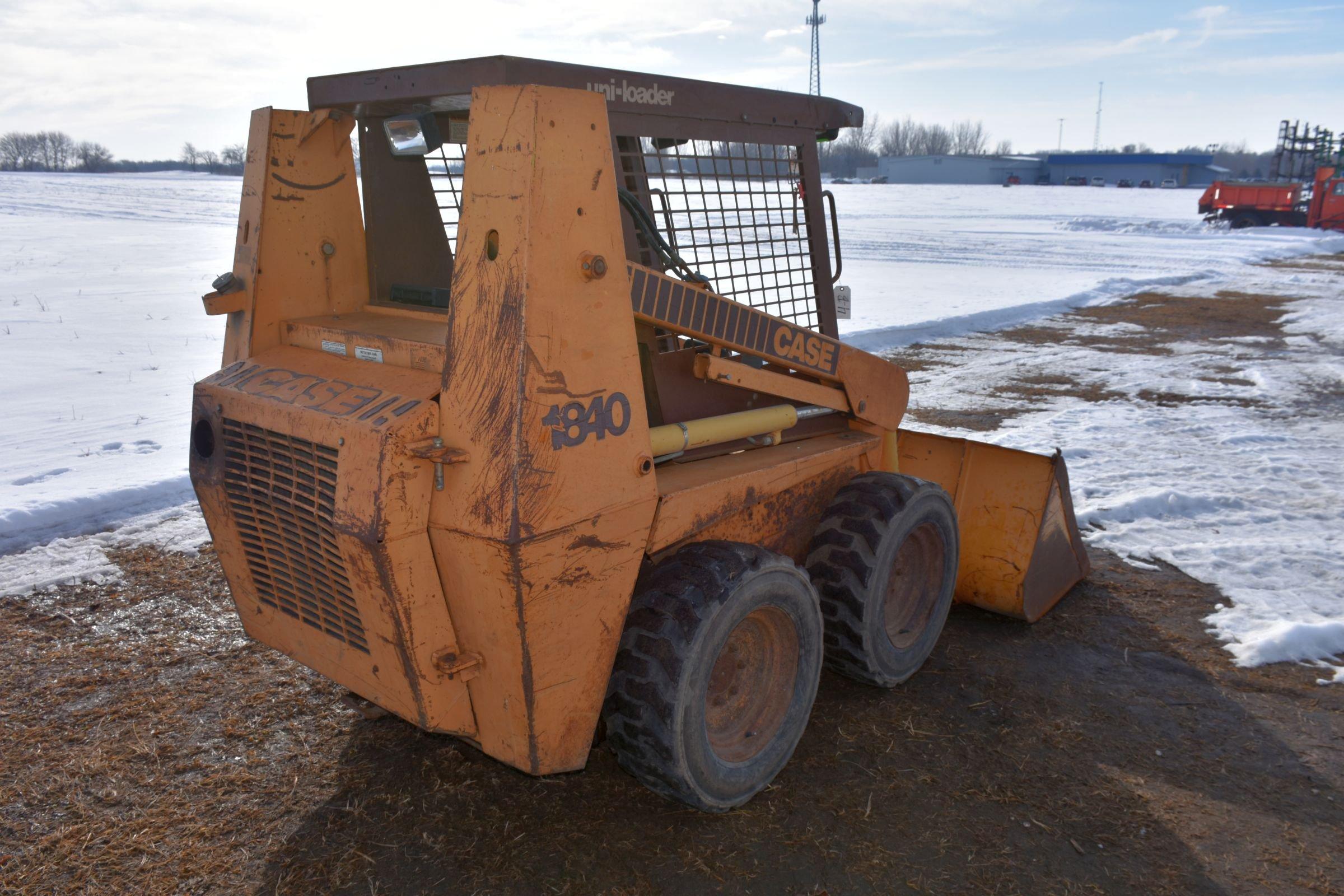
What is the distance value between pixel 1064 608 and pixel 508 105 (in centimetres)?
371

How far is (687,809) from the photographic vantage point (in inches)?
127

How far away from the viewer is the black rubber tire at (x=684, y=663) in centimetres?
282

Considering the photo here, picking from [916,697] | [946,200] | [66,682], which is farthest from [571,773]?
[946,200]

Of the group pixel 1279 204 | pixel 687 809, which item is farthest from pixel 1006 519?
pixel 1279 204

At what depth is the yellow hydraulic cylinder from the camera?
3079 mm

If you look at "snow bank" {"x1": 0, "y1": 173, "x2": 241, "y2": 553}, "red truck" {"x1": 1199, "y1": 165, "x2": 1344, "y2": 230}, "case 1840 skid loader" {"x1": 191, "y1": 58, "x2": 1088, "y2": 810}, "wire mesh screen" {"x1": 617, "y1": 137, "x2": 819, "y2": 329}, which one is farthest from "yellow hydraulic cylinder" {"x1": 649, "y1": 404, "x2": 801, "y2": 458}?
"red truck" {"x1": 1199, "y1": 165, "x2": 1344, "y2": 230}

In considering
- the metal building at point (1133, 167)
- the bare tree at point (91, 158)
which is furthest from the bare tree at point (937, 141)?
the bare tree at point (91, 158)

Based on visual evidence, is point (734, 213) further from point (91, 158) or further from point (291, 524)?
point (91, 158)

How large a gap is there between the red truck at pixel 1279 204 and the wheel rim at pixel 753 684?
35099mm

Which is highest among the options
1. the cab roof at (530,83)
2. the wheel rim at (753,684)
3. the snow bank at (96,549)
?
the cab roof at (530,83)

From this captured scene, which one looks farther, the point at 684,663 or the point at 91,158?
the point at 91,158

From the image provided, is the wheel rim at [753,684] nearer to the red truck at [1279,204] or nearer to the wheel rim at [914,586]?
the wheel rim at [914,586]

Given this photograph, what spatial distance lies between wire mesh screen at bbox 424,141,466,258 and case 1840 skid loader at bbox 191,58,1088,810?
0.01 meters

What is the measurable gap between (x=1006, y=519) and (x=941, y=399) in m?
4.69
